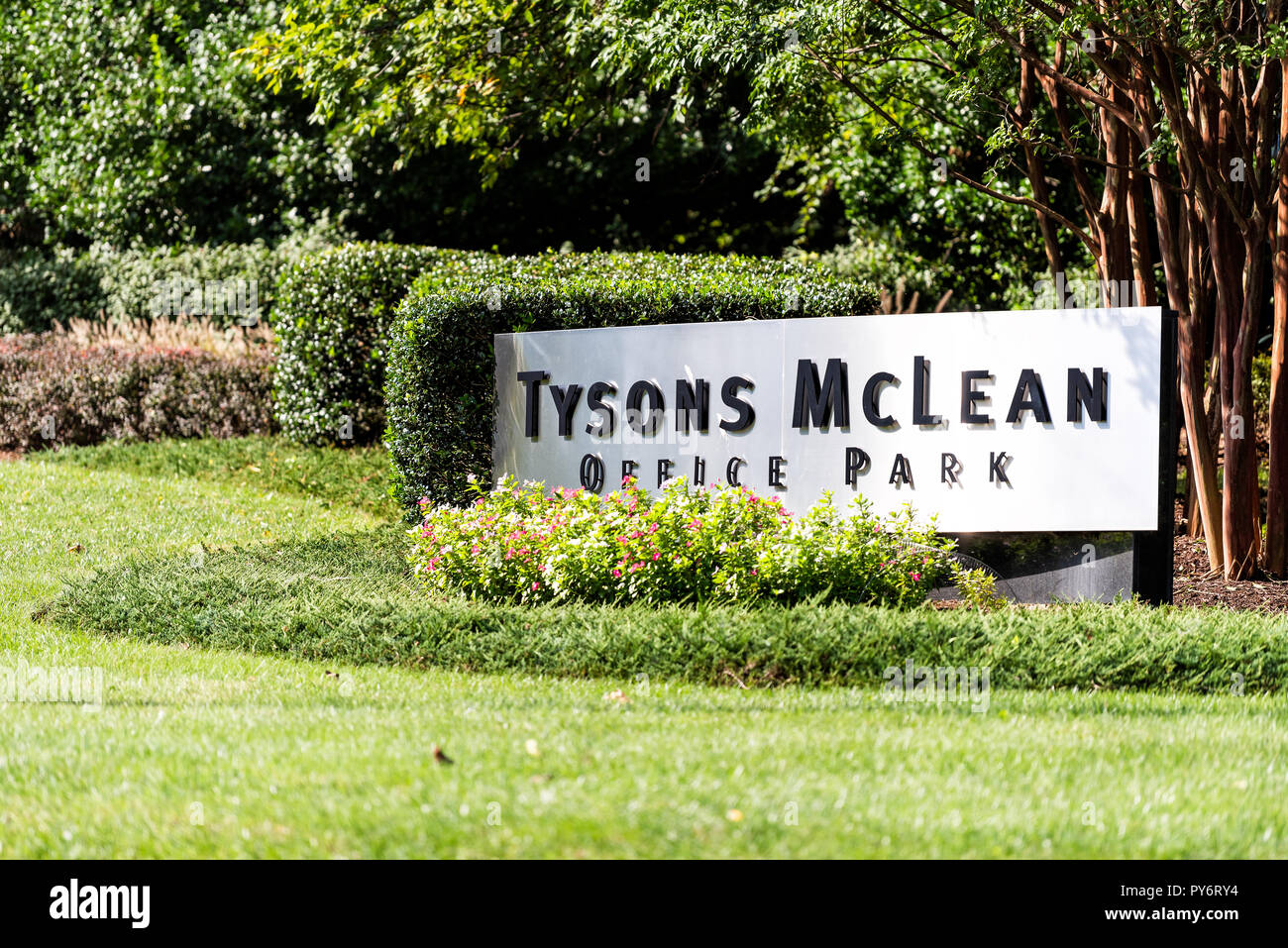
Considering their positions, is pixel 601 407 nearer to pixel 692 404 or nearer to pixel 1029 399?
pixel 692 404

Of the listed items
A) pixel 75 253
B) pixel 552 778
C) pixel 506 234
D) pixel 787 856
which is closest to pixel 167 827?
pixel 552 778

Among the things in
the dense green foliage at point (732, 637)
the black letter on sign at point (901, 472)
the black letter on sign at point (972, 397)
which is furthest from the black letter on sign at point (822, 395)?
the dense green foliage at point (732, 637)

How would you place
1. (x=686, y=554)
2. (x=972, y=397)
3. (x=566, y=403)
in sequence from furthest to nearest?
Answer: (x=566, y=403) → (x=972, y=397) → (x=686, y=554)

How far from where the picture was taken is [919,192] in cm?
1587

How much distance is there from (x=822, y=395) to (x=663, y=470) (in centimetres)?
127

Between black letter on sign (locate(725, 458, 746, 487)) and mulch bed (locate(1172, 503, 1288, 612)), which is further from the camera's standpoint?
black letter on sign (locate(725, 458, 746, 487))

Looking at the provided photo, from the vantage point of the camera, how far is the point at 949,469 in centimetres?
800

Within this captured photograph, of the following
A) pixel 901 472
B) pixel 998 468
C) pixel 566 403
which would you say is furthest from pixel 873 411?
pixel 566 403

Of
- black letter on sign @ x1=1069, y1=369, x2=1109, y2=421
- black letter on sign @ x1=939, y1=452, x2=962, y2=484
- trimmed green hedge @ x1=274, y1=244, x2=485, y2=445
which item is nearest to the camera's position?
black letter on sign @ x1=1069, y1=369, x2=1109, y2=421

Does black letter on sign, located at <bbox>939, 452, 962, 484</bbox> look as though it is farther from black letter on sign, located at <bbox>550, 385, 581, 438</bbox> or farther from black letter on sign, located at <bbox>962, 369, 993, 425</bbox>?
black letter on sign, located at <bbox>550, 385, 581, 438</bbox>

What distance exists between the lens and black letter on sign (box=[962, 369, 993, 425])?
25.9 feet

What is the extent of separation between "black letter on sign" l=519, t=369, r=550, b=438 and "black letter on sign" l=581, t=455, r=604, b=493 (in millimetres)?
483

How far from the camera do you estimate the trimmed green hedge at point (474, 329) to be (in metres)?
9.20

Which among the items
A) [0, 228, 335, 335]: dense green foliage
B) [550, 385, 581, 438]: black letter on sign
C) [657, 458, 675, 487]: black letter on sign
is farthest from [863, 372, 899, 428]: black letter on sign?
[0, 228, 335, 335]: dense green foliage
